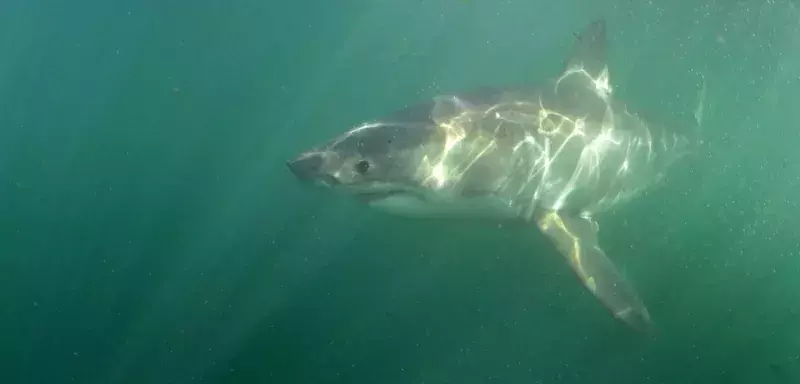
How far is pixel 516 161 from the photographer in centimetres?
474

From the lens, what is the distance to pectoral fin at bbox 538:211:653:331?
4.70 m

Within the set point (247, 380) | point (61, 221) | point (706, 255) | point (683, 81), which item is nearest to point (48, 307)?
point (61, 221)

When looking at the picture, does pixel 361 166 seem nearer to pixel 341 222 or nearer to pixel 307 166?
pixel 307 166

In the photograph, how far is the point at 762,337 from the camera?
7.70 metres

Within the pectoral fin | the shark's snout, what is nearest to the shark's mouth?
the shark's snout

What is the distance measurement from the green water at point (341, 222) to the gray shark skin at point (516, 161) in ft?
3.55

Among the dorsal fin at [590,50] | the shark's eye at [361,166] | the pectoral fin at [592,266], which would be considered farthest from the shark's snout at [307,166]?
the dorsal fin at [590,50]

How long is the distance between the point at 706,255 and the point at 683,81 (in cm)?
650

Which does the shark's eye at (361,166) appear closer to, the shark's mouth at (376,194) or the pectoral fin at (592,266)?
the shark's mouth at (376,194)

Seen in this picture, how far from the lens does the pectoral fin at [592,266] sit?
4.70 metres

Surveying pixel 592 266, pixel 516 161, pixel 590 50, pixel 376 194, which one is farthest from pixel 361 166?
pixel 590 50

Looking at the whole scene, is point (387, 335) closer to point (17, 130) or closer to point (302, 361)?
point (302, 361)

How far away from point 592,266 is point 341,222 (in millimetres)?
4295

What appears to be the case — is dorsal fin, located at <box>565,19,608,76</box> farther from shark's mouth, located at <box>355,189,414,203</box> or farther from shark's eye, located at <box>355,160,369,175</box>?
shark's eye, located at <box>355,160,369,175</box>
